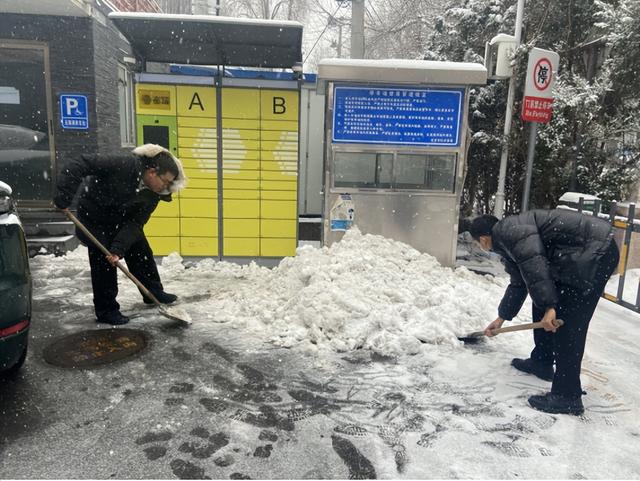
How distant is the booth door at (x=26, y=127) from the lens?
7598 millimetres

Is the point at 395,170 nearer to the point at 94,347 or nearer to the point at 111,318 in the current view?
the point at 111,318

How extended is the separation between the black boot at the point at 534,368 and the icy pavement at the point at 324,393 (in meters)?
0.08

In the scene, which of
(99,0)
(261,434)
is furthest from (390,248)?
(99,0)

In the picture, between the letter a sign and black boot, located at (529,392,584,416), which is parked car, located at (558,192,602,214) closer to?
the letter a sign

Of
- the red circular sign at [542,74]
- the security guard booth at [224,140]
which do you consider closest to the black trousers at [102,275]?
the security guard booth at [224,140]

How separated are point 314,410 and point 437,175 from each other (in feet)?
13.4

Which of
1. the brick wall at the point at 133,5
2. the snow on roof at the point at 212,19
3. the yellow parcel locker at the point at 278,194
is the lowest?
the yellow parcel locker at the point at 278,194

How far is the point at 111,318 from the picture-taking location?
4.50 meters

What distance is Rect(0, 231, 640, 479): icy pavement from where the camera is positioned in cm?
257

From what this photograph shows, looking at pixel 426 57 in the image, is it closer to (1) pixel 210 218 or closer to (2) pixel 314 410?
(1) pixel 210 218

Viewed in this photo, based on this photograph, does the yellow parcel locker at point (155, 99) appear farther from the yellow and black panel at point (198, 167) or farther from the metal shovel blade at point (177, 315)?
the metal shovel blade at point (177, 315)

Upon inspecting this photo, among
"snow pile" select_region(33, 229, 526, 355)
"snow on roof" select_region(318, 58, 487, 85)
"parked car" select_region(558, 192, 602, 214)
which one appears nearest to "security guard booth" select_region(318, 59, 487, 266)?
"snow on roof" select_region(318, 58, 487, 85)

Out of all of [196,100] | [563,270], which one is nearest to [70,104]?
[196,100]

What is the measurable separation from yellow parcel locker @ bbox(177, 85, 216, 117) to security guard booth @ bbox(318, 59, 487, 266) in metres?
→ 1.54
